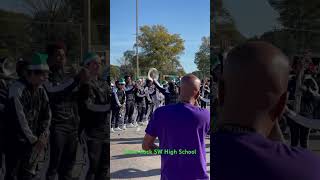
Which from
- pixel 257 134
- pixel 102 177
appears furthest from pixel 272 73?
pixel 102 177

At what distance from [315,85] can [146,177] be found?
274 cm

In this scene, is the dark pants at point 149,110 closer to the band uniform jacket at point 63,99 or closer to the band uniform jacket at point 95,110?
the band uniform jacket at point 95,110

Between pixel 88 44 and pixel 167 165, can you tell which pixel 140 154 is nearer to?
pixel 88 44

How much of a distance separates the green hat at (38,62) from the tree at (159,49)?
93.4 feet

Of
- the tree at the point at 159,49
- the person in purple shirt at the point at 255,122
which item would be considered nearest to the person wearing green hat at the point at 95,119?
the person in purple shirt at the point at 255,122

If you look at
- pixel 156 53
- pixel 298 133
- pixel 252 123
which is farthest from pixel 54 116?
pixel 156 53

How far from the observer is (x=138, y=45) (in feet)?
117

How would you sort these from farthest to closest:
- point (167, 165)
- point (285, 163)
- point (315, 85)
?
point (315, 85) < point (167, 165) < point (285, 163)

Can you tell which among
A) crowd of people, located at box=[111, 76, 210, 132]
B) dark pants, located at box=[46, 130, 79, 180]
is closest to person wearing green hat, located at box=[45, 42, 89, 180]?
dark pants, located at box=[46, 130, 79, 180]

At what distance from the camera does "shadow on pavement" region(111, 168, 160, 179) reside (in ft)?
20.2

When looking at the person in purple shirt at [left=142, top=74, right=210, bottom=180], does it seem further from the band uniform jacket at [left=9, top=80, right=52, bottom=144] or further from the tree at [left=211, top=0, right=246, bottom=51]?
the band uniform jacket at [left=9, top=80, right=52, bottom=144]

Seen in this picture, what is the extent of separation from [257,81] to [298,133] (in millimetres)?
3557

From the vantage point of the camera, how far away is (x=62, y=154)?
13.7 ft

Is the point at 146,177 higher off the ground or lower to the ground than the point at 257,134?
lower
